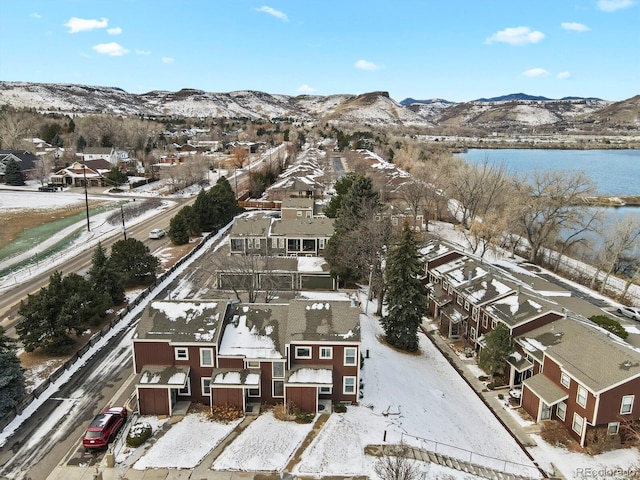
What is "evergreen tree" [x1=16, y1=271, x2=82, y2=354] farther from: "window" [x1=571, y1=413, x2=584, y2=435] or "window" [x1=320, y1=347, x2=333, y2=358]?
"window" [x1=571, y1=413, x2=584, y2=435]

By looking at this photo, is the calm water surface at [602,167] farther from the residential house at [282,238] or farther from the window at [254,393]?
the window at [254,393]

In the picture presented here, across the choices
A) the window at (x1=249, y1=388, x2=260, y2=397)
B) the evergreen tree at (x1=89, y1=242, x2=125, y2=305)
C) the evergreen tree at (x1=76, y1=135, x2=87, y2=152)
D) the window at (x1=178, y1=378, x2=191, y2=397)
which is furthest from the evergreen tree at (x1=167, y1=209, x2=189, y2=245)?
the evergreen tree at (x1=76, y1=135, x2=87, y2=152)

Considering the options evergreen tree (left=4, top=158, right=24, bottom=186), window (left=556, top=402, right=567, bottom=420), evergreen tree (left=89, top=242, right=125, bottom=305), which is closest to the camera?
window (left=556, top=402, right=567, bottom=420)

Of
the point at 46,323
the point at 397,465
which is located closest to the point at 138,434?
the point at 46,323

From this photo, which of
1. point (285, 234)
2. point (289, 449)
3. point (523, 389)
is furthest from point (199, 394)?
point (285, 234)

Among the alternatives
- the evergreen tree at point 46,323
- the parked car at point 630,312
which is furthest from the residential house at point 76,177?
the parked car at point 630,312

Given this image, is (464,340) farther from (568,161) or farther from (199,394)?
(568,161)

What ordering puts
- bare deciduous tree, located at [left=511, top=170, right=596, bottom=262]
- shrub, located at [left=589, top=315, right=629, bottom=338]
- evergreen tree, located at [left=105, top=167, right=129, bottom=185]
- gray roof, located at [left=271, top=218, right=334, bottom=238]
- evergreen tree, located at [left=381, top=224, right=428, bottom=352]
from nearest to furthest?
shrub, located at [left=589, top=315, right=629, bottom=338] → evergreen tree, located at [left=381, top=224, right=428, bottom=352] → gray roof, located at [left=271, top=218, right=334, bottom=238] → bare deciduous tree, located at [left=511, top=170, right=596, bottom=262] → evergreen tree, located at [left=105, top=167, right=129, bottom=185]
